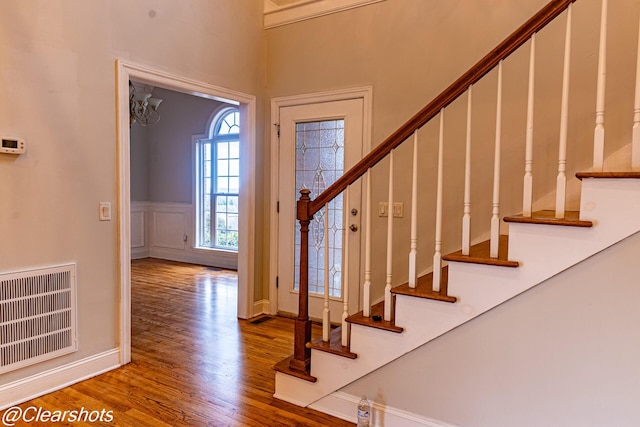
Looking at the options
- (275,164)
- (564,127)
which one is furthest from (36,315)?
(564,127)

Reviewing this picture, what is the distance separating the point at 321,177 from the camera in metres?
3.64

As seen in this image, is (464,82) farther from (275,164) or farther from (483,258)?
(275,164)

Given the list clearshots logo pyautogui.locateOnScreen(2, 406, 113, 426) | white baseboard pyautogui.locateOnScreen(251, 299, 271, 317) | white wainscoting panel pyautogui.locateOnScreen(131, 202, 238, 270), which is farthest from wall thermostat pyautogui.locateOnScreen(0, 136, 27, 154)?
white wainscoting panel pyautogui.locateOnScreen(131, 202, 238, 270)

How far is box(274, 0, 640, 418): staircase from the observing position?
1.59 m

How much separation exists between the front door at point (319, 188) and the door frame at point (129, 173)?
11.8 inches

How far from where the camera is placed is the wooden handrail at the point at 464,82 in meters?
1.72

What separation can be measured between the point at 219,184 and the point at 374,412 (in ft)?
16.5

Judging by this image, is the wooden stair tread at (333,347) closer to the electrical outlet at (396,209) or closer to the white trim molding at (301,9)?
the electrical outlet at (396,209)

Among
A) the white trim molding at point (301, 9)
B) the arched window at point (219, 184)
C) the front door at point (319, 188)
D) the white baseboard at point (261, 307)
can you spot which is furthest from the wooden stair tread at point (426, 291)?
the arched window at point (219, 184)

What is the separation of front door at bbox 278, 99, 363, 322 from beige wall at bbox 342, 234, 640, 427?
1499mm

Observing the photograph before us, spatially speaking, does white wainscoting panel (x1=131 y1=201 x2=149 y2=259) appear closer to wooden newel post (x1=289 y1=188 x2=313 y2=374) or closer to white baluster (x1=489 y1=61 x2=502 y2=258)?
wooden newel post (x1=289 y1=188 x2=313 y2=374)

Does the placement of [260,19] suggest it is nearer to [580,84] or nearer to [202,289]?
[580,84]

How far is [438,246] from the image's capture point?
6.33 feet

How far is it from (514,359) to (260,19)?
355 cm
